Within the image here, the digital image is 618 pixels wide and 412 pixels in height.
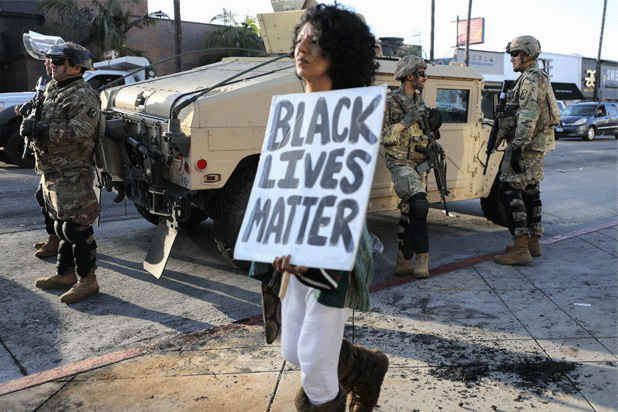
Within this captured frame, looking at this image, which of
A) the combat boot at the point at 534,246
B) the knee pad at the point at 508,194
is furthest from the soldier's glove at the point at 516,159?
the combat boot at the point at 534,246

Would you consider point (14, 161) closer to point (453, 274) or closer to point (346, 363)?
point (453, 274)

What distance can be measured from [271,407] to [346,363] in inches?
25.0

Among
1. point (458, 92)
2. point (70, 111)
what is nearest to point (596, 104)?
point (458, 92)

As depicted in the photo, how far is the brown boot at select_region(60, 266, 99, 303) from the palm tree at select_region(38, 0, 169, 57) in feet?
67.3

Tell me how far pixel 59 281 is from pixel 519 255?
155 inches

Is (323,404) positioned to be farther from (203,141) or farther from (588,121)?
(588,121)

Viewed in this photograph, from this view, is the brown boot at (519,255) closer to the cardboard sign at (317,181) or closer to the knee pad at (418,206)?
the knee pad at (418,206)

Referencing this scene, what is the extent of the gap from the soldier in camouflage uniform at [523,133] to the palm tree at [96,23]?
20569mm

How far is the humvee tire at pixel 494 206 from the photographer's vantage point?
696 centimetres

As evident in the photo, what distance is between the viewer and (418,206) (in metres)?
4.96

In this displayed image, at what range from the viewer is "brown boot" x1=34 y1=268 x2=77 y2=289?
4734 millimetres

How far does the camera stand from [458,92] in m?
6.35

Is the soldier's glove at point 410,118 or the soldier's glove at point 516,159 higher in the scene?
the soldier's glove at point 410,118

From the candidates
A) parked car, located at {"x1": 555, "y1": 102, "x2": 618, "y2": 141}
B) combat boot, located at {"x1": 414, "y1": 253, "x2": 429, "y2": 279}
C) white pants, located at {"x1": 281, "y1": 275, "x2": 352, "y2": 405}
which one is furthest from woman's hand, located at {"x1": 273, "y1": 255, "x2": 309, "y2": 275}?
parked car, located at {"x1": 555, "y1": 102, "x2": 618, "y2": 141}
